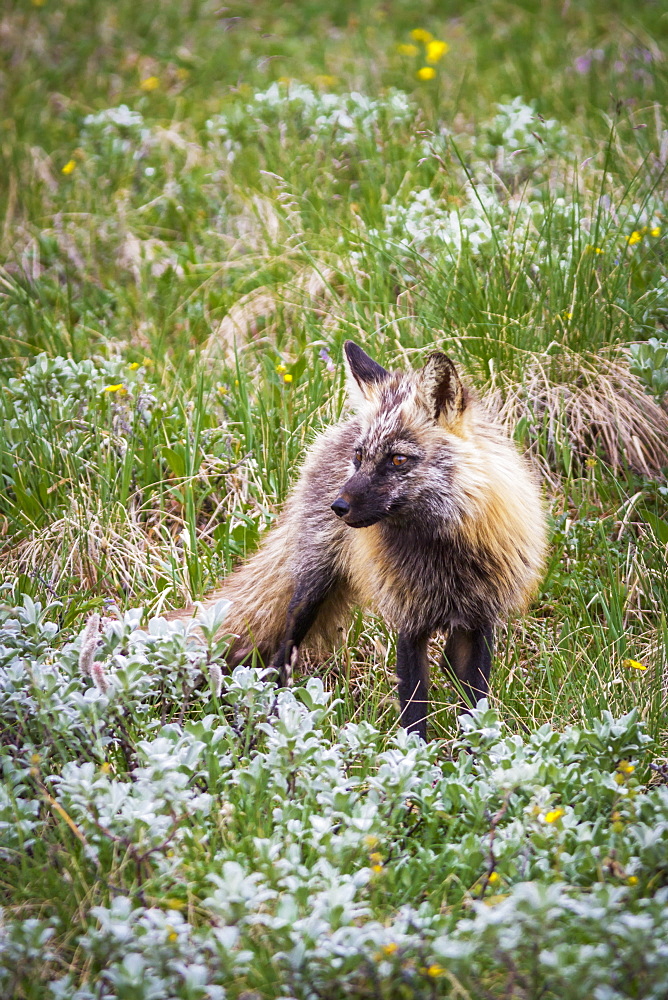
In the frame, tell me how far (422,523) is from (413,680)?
69 cm

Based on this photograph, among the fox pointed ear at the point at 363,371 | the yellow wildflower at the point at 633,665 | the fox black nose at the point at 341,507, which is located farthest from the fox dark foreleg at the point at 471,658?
the fox pointed ear at the point at 363,371

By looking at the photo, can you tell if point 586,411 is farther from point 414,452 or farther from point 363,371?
point 414,452

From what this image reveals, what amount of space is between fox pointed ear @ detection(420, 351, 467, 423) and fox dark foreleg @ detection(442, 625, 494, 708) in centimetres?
97

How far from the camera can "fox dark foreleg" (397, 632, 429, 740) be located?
3842mm

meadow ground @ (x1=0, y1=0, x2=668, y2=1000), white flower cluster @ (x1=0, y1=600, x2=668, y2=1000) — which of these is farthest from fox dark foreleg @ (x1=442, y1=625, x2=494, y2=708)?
white flower cluster @ (x1=0, y1=600, x2=668, y2=1000)

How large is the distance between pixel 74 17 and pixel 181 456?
7.24m

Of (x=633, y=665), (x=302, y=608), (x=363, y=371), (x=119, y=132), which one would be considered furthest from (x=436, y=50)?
(x=633, y=665)

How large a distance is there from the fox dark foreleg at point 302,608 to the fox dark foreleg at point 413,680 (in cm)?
57

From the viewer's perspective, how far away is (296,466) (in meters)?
5.09

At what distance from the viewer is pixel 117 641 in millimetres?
3578

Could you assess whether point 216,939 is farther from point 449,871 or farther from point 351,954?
point 449,871

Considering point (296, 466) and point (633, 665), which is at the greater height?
point (296, 466)

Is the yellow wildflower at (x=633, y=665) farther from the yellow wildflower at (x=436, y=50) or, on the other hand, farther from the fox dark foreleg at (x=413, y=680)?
the yellow wildflower at (x=436, y=50)

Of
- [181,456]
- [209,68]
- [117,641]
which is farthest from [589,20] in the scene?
[117,641]
